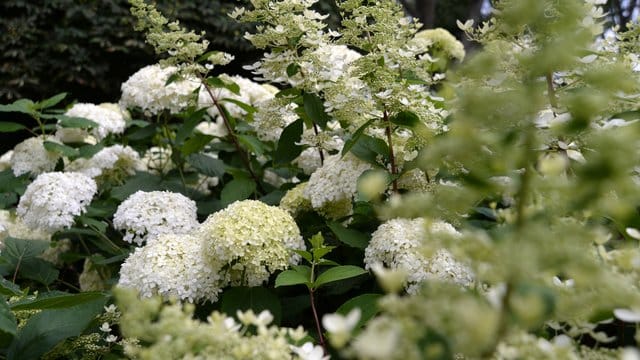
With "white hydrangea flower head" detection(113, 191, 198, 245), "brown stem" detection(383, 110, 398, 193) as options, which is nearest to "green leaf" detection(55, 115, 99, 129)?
"white hydrangea flower head" detection(113, 191, 198, 245)

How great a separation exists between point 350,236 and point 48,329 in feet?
2.25

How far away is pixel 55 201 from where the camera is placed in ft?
6.17

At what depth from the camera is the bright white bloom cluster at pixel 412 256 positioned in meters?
1.27

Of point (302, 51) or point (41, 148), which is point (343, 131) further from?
point (41, 148)

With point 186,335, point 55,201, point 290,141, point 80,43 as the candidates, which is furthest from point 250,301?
point 80,43

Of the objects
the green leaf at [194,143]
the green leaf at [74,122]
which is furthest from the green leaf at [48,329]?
the green leaf at [74,122]

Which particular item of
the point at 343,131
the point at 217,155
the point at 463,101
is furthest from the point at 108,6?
the point at 463,101

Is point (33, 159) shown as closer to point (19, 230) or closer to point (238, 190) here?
point (19, 230)

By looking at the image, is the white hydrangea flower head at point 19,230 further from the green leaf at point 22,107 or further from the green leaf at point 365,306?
the green leaf at point 365,306

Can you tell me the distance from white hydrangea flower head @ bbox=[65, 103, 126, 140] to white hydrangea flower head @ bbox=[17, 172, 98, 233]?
1.79ft

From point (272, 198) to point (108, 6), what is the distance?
4.33 meters

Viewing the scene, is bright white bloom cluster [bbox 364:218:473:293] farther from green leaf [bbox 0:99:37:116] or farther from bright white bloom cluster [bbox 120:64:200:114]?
green leaf [bbox 0:99:37:116]

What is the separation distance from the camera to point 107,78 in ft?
18.8

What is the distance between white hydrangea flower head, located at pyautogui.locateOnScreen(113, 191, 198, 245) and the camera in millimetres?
1720
